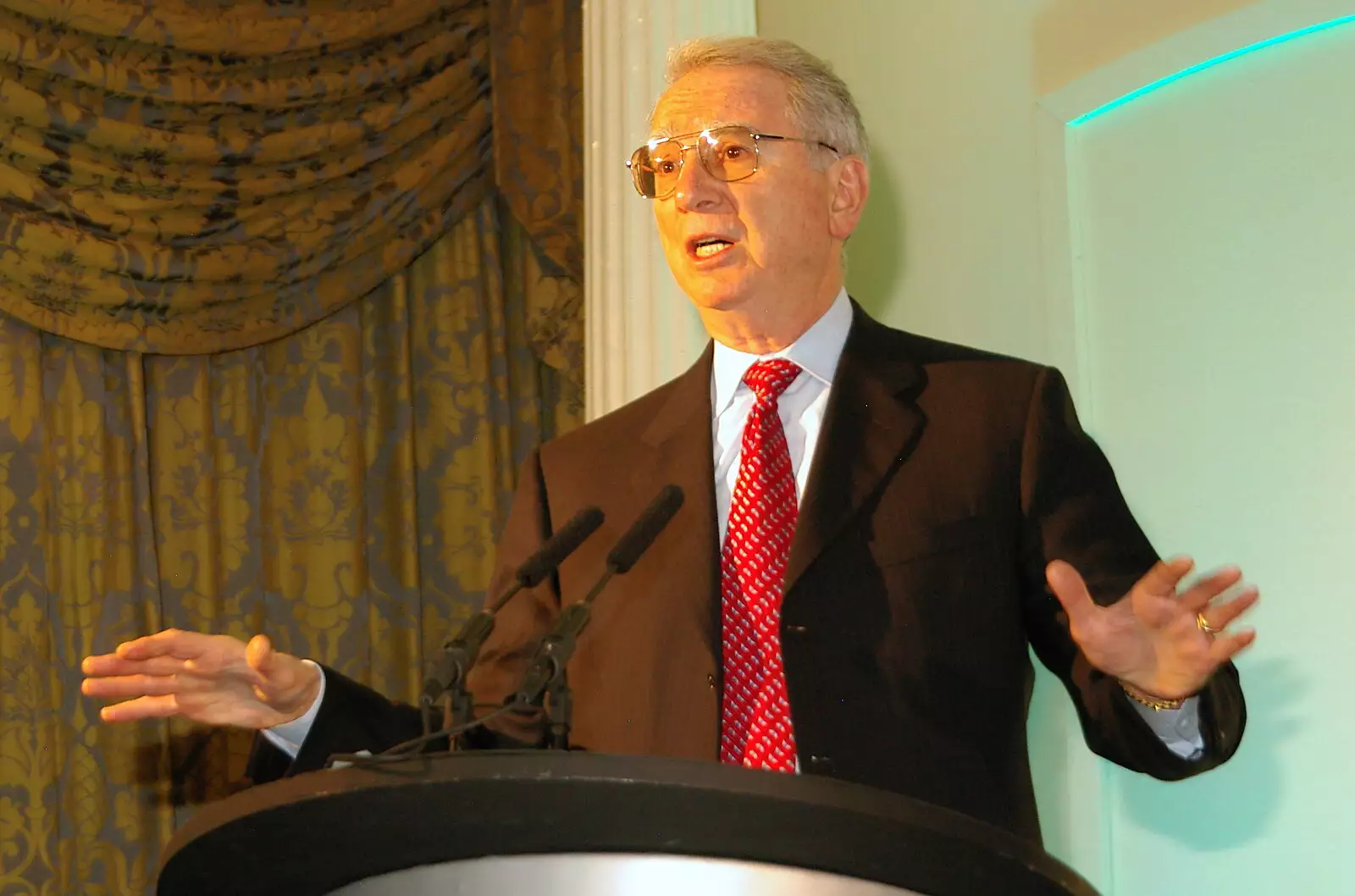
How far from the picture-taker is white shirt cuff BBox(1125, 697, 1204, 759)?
173 cm

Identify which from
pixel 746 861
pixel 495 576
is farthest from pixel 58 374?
pixel 746 861

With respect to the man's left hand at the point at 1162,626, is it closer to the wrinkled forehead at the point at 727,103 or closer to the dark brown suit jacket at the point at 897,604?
the dark brown suit jacket at the point at 897,604

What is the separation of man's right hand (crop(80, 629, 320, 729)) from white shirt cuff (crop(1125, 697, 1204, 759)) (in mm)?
901

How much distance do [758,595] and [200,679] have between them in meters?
0.67

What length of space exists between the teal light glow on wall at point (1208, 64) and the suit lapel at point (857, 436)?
0.89m

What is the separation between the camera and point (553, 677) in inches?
50.3

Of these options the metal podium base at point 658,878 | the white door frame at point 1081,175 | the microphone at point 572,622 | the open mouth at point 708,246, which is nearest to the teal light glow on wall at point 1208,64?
the white door frame at point 1081,175

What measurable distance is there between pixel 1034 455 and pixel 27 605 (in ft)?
8.28

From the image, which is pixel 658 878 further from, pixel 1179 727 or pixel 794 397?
pixel 794 397

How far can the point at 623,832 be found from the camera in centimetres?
106

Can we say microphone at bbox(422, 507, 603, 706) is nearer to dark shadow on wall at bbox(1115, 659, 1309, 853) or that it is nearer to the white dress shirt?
the white dress shirt

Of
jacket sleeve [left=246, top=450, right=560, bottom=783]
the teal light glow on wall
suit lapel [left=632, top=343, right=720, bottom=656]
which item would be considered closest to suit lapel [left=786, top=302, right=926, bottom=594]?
suit lapel [left=632, top=343, right=720, bottom=656]

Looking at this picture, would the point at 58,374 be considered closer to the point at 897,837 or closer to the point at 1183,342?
the point at 1183,342

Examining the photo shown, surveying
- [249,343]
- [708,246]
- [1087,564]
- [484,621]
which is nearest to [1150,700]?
[1087,564]
